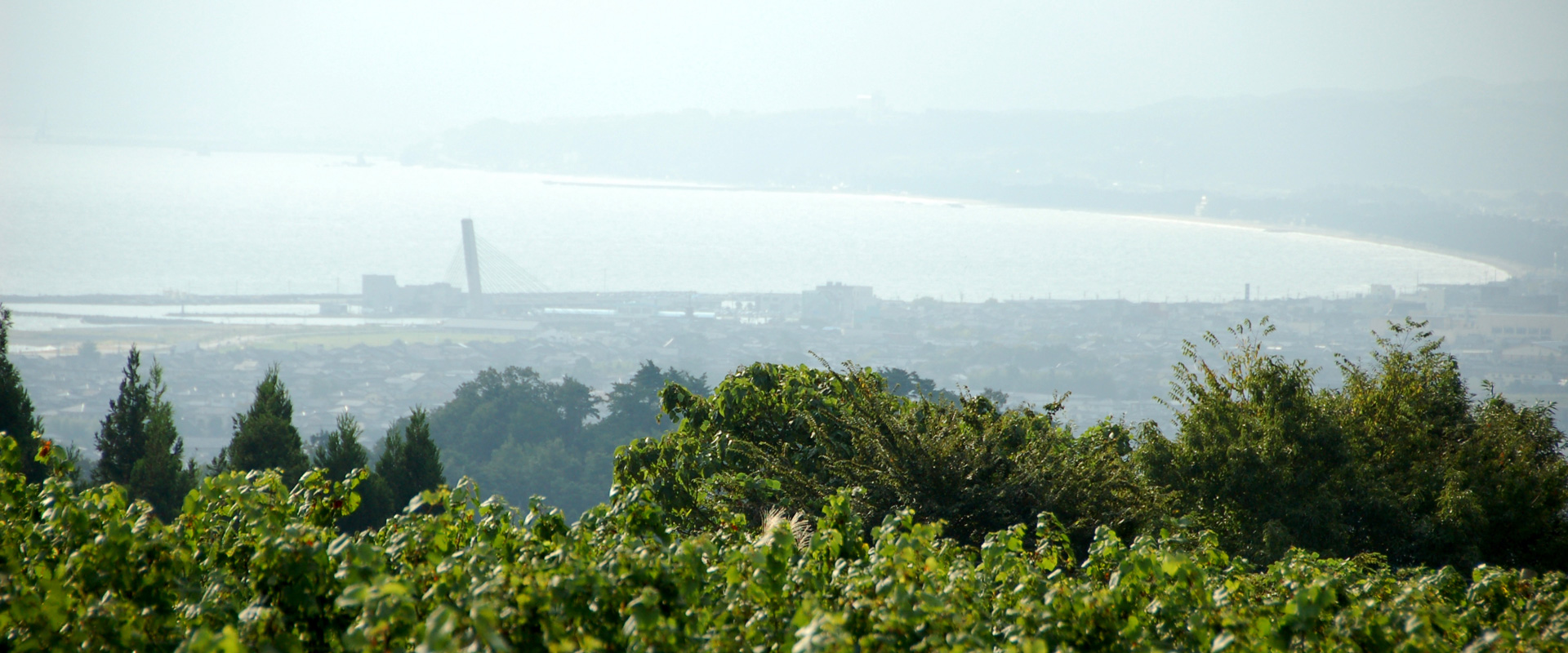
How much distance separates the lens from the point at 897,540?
3.53m

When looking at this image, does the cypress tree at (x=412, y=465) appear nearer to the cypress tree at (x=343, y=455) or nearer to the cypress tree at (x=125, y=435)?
the cypress tree at (x=343, y=455)

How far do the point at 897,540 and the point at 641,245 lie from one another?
4163 inches

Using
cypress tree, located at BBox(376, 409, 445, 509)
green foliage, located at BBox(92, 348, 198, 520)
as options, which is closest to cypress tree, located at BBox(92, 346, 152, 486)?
green foliage, located at BBox(92, 348, 198, 520)

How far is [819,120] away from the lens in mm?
152375

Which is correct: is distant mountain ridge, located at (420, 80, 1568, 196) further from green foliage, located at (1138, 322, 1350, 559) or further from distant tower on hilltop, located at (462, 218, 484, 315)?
green foliage, located at (1138, 322, 1350, 559)

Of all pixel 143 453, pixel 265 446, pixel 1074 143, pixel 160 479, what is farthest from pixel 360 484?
pixel 1074 143

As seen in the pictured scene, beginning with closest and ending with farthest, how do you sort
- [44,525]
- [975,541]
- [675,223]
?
1. [44,525]
2. [975,541]
3. [675,223]

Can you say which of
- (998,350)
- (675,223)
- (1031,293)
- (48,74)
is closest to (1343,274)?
(1031,293)

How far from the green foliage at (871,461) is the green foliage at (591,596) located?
1.89 meters

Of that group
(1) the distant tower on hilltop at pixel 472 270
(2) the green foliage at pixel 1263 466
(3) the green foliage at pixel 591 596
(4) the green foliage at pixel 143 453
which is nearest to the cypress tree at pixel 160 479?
(4) the green foliage at pixel 143 453

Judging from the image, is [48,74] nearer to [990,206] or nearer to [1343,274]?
[990,206]

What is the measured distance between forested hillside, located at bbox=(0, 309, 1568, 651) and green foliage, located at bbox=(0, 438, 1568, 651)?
0.01 meters

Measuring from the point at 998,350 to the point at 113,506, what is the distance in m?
56.2

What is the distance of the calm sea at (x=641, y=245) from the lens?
86938mm
